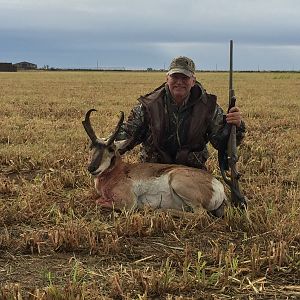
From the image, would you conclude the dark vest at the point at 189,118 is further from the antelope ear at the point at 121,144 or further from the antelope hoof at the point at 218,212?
the antelope hoof at the point at 218,212

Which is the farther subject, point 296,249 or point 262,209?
point 262,209

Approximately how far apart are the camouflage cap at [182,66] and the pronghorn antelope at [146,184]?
1.10 metres

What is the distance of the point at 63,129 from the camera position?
1309cm

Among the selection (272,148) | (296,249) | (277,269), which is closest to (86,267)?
(277,269)

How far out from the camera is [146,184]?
252 inches

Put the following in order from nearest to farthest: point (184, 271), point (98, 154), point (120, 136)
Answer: point (184, 271) < point (98, 154) < point (120, 136)

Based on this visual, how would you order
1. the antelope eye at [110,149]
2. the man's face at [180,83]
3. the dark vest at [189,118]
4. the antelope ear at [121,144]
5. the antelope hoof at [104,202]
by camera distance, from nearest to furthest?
the antelope hoof at [104,202] → the antelope eye at [110,149] → the antelope ear at [121,144] → the man's face at [180,83] → the dark vest at [189,118]

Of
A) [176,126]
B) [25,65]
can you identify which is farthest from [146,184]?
[25,65]

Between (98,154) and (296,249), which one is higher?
(98,154)

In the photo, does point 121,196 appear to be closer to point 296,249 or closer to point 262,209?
point 262,209

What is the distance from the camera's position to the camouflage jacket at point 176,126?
7191mm

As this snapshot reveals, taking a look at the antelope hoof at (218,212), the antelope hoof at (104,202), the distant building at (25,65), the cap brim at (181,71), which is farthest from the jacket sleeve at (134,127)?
the distant building at (25,65)

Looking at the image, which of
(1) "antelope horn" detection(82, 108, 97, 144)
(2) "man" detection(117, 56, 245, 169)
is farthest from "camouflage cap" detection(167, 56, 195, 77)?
(1) "antelope horn" detection(82, 108, 97, 144)

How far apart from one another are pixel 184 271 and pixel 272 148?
6751 mm
